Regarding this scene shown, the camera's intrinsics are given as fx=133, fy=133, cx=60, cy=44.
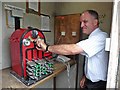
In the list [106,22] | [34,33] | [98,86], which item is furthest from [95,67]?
[106,22]

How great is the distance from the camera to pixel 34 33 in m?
1.33

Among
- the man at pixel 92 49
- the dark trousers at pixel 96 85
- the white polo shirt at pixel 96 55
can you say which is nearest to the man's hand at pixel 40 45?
the man at pixel 92 49

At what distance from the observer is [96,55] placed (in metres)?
1.38

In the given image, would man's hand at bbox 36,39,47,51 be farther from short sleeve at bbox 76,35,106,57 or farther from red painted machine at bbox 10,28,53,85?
short sleeve at bbox 76,35,106,57

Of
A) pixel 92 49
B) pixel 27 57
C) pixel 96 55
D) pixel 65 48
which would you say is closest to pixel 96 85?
pixel 96 55

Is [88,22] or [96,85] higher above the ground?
[88,22]

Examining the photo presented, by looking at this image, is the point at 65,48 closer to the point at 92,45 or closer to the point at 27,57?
the point at 92,45

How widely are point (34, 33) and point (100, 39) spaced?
648mm

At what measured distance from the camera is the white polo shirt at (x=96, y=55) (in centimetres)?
124

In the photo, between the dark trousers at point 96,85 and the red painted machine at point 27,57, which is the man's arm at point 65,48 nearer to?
the red painted machine at point 27,57

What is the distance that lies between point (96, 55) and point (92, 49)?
166 mm

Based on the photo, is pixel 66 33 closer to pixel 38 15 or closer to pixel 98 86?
pixel 38 15

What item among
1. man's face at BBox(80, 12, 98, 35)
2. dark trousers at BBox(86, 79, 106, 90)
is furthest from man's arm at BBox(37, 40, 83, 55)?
dark trousers at BBox(86, 79, 106, 90)

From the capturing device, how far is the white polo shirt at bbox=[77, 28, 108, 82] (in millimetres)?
1237
